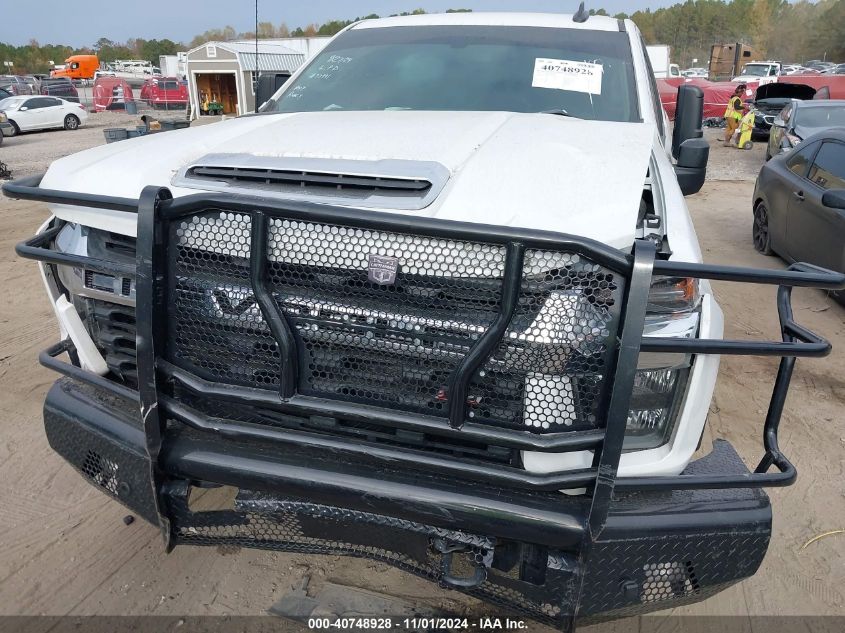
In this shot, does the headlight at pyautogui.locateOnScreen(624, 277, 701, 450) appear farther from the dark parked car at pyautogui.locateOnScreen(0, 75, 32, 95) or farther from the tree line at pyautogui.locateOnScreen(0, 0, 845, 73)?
the tree line at pyautogui.locateOnScreen(0, 0, 845, 73)

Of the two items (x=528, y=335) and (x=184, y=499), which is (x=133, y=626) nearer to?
(x=184, y=499)

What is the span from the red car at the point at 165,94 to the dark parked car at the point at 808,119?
33855 mm

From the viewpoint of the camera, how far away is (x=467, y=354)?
173 cm

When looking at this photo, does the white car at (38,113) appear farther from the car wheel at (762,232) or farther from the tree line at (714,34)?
the tree line at (714,34)

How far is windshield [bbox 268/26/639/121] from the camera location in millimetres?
3268

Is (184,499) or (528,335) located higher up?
(528,335)

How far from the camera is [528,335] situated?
1701mm

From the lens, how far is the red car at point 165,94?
37188 millimetres

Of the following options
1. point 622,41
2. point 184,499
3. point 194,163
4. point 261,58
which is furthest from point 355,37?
point 261,58

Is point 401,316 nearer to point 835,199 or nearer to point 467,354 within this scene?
point 467,354

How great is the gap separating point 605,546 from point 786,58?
10579 centimetres

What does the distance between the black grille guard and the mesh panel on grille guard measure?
4 cm

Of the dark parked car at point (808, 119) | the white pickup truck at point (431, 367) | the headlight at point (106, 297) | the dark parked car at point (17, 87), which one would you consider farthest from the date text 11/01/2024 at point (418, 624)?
the dark parked car at point (17, 87)

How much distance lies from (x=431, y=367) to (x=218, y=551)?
1.65 m
